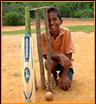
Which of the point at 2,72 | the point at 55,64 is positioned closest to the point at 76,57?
the point at 2,72

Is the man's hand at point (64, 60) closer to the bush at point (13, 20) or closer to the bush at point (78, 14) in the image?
the bush at point (13, 20)

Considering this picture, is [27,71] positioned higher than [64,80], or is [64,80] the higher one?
[27,71]

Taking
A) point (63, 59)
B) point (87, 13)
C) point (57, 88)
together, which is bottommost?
point (57, 88)

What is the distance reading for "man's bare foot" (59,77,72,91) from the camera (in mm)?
4462

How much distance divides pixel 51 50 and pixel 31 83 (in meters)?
0.69

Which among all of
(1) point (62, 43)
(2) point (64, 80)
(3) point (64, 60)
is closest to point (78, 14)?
(1) point (62, 43)

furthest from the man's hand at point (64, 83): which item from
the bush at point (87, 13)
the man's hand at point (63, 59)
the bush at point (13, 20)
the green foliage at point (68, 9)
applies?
the bush at point (87, 13)

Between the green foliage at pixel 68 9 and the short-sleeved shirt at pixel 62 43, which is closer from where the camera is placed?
the short-sleeved shirt at pixel 62 43

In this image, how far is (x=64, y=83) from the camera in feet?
14.7

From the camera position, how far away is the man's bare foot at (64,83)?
14.6 feet

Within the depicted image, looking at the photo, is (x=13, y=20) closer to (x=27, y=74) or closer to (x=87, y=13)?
(x=87, y=13)

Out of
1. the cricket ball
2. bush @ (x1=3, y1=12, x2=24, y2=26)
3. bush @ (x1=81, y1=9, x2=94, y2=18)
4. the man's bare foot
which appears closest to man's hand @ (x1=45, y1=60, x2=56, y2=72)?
the man's bare foot

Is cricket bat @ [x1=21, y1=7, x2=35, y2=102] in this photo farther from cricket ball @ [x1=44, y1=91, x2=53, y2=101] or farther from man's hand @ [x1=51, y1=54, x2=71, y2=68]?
man's hand @ [x1=51, y1=54, x2=71, y2=68]

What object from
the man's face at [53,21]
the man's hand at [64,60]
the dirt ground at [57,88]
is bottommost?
the dirt ground at [57,88]
